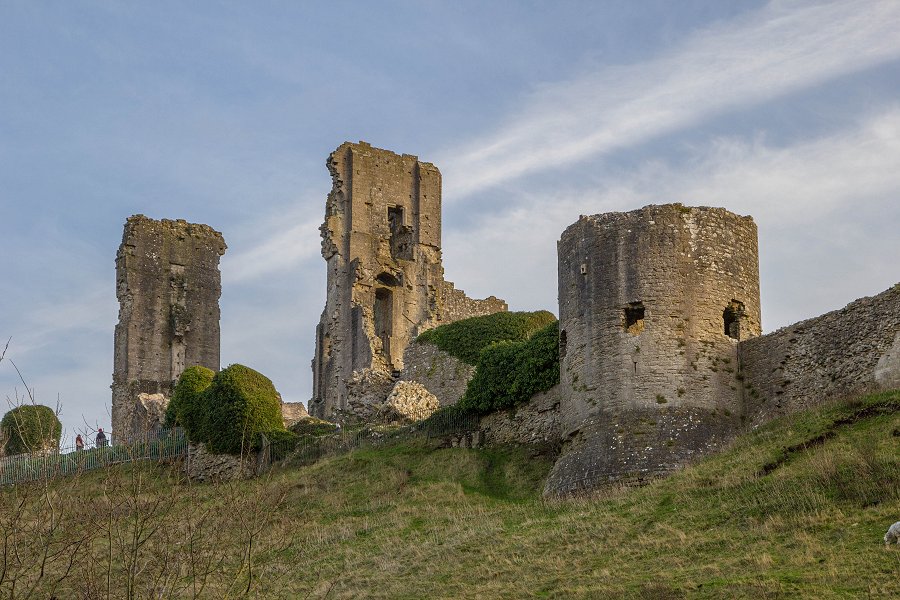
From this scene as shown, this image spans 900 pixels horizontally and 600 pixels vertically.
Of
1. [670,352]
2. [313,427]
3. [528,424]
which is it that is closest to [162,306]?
[313,427]

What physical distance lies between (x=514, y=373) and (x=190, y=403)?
9.38 meters

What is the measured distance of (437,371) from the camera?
37938mm

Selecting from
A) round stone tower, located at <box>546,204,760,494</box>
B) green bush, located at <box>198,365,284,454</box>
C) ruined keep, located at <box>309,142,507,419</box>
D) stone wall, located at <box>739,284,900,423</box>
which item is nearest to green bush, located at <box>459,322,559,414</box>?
round stone tower, located at <box>546,204,760,494</box>

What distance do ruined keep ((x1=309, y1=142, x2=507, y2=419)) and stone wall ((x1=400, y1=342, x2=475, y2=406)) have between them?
2506 millimetres

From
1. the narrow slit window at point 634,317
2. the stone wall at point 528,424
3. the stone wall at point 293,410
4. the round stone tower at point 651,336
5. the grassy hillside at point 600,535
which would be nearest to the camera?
the grassy hillside at point 600,535

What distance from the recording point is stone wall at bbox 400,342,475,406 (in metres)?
37.1

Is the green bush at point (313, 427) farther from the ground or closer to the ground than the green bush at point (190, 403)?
closer to the ground

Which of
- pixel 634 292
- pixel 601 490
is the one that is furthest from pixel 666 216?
pixel 601 490

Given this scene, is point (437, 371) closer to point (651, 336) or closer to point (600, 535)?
point (651, 336)

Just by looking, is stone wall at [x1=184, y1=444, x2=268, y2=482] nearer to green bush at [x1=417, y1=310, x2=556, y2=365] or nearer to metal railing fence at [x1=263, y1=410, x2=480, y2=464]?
metal railing fence at [x1=263, y1=410, x2=480, y2=464]

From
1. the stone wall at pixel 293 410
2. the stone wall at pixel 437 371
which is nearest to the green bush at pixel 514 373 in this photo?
Answer: the stone wall at pixel 437 371

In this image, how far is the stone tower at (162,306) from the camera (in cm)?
4484

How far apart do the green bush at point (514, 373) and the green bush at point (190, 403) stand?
719 cm

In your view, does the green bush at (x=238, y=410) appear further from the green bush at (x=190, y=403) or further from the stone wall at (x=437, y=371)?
the stone wall at (x=437, y=371)
